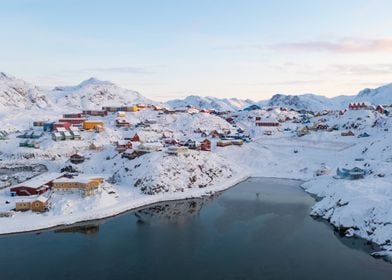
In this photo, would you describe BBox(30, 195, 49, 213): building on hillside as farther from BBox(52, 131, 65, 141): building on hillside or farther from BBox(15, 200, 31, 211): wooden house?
BBox(52, 131, 65, 141): building on hillside

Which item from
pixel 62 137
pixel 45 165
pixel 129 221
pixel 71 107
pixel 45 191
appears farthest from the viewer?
pixel 71 107

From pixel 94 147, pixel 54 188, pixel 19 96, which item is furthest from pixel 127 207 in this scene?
pixel 19 96

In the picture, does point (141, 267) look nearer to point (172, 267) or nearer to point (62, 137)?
point (172, 267)

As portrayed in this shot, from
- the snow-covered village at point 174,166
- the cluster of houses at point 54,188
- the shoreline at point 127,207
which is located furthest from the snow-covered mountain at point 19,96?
the shoreline at point 127,207

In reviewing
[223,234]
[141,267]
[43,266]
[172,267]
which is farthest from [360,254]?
[43,266]

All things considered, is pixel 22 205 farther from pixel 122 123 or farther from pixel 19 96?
pixel 19 96

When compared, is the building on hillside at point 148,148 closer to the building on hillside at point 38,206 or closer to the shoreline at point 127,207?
the shoreline at point 127,207
